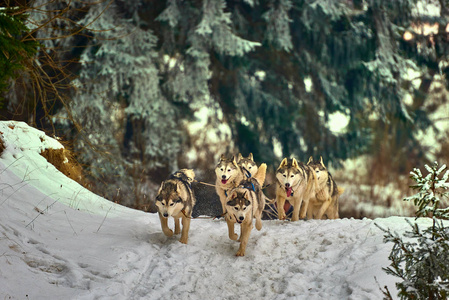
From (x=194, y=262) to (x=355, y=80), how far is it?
12.9m

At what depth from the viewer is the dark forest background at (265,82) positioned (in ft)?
50.2

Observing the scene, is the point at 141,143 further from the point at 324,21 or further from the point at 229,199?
the point at 229,199

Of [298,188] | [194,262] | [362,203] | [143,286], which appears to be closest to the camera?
[143,286]

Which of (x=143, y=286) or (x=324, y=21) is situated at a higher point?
(x=143, y=286)

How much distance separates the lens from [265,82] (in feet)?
56.2

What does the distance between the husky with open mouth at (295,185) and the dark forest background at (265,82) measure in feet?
21.9

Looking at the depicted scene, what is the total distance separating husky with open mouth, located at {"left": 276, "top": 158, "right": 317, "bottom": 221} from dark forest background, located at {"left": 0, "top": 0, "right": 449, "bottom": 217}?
21.9ft

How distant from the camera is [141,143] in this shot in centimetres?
1599

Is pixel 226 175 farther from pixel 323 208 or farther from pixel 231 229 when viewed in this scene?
pixel 323 208

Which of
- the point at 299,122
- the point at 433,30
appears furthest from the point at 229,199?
the point at 433,30

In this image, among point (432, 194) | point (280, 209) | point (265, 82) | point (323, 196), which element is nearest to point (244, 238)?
point (280, 209)

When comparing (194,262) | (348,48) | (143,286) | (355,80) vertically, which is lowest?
(355,80)

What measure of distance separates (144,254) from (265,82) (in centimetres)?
1220

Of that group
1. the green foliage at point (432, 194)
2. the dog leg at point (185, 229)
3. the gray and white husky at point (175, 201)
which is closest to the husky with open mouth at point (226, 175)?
the gray and white husky at point (175, 201)
